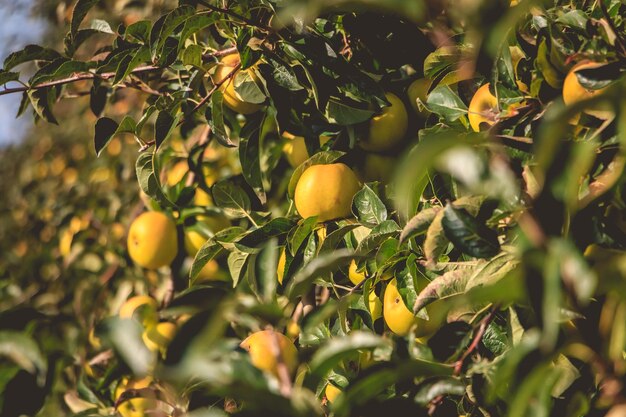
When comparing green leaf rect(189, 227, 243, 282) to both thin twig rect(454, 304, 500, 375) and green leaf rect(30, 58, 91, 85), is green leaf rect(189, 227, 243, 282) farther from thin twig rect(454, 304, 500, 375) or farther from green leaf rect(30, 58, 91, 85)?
thin twig rect(454, 304, 500, 375)

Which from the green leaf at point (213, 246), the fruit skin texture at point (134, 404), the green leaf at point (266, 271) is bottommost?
the fruit skin texture at point (134, 404)

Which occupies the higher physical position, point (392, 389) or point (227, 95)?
point (227, 95)

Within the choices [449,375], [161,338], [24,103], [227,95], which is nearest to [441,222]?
[449,375]

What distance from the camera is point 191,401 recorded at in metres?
0.97

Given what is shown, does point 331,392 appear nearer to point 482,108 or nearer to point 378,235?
point 378,235

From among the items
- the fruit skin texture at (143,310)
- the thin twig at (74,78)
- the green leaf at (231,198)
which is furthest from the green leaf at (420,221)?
the fruit skin texture at (143,310)

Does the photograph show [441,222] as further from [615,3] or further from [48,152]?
[48,152]

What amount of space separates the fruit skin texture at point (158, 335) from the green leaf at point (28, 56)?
62 centimetres

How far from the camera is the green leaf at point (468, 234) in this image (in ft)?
2.42

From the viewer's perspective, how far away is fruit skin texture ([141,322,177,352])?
1.38 m

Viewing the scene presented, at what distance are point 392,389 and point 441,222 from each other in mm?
267

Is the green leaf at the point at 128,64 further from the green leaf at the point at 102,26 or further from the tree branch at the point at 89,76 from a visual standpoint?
the green leaf at the point at 102,26

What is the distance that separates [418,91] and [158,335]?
0.79 m

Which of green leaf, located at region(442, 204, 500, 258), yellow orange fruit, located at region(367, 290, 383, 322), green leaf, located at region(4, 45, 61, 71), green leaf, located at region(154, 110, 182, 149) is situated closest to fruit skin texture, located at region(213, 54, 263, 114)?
green leaf, located at region(154, 110, 182, 149)
